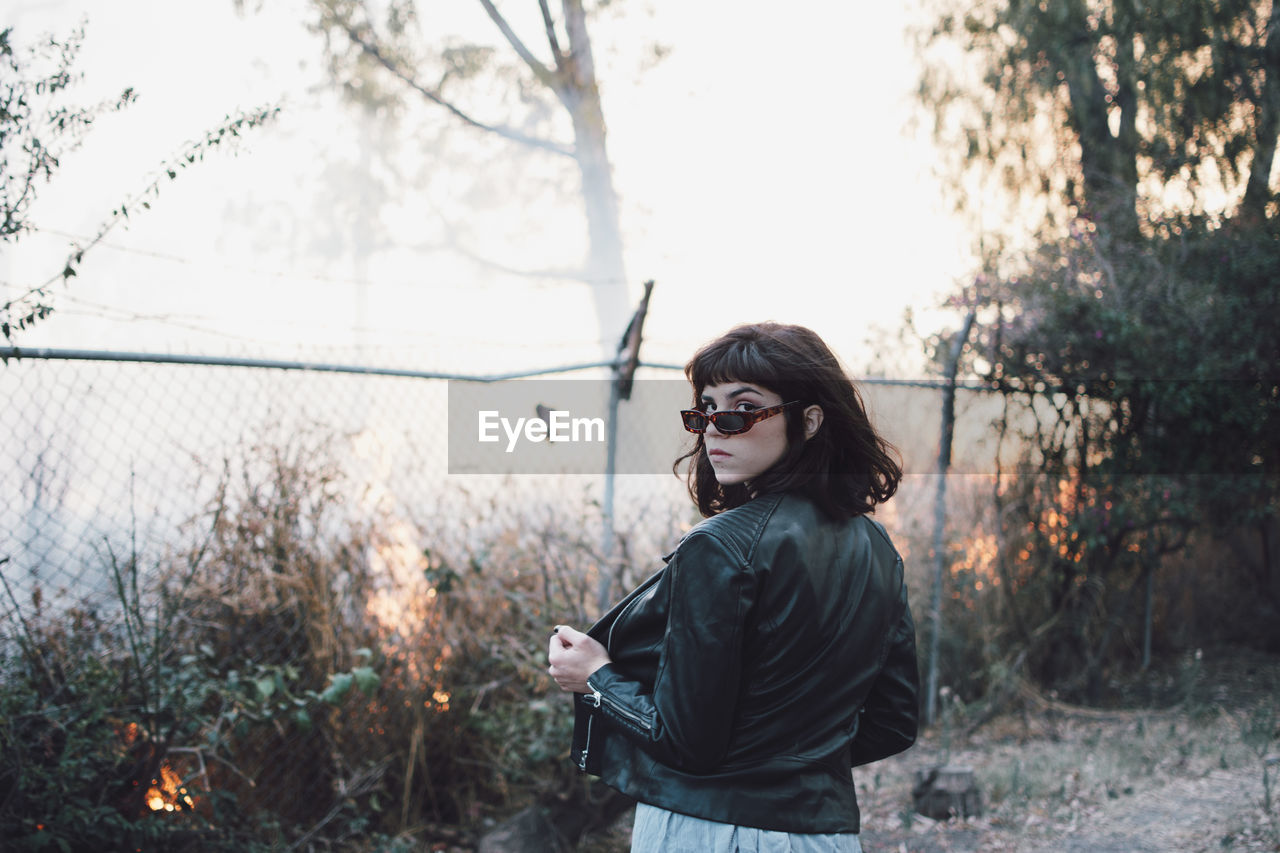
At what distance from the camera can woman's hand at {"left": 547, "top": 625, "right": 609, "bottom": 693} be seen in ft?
5.04

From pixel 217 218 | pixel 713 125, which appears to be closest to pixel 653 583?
pixel 713 125

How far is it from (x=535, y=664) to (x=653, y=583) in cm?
214

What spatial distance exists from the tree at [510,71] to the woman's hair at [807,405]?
32.7 feet

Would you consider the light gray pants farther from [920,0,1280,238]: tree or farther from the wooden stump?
[920,0,1280,238]: tree

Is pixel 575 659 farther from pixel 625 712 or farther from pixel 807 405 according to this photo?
pixel 807 405

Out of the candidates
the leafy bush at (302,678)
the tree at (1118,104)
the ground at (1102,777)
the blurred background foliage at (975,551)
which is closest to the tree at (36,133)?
the blurred background foliage at (975,551)

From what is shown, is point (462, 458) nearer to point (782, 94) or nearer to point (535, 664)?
point (535, 664)

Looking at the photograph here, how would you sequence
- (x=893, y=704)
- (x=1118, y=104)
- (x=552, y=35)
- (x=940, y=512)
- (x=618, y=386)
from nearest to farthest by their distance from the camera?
(x=893, y=704) < (x=618, y=386) < (x=940, y=512) < (x=1118, y=104) < (x=552, y=35)

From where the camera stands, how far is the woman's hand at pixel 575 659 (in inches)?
60.5

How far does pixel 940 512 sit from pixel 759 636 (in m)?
4.07

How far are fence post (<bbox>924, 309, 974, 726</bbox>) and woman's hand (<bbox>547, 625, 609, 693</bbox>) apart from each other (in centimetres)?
389

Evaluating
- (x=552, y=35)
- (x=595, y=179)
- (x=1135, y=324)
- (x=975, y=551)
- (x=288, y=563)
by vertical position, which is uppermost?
(x=552, y=35)

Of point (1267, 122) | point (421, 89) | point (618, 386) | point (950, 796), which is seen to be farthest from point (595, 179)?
point (950, 796)

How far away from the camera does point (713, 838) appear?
141cm
